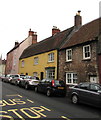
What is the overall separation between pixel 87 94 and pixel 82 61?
6.62 m

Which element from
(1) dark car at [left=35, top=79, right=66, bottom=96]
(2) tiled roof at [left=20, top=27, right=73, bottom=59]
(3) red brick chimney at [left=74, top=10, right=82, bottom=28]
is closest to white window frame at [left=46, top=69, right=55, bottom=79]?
(2) tiled roof at [left=20, top=27, right=73, bottom=59]

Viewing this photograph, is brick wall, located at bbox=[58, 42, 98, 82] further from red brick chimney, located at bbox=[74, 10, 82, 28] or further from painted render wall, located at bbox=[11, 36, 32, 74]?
painted render wall, located at bbox=[11, 36, 32, 74]

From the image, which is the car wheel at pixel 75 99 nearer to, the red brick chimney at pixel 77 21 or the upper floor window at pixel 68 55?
the upper floor window at pixel 68 55

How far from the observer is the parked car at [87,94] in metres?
8.36

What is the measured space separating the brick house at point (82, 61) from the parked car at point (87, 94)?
13.0 ft

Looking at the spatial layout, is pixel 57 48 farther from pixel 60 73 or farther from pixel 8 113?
pixel 8 113

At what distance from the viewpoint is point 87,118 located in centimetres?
659

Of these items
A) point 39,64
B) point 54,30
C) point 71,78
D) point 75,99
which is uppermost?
point 54,30

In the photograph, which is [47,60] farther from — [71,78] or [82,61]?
[82,61]

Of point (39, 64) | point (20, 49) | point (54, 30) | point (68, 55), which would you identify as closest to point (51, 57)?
point (39, 64)

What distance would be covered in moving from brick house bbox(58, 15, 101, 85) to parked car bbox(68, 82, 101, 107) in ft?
13.0

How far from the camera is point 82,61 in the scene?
15.2 metres

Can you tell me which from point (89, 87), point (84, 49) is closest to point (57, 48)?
point (84, 49)

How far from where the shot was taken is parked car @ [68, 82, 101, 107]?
27.4 feet
